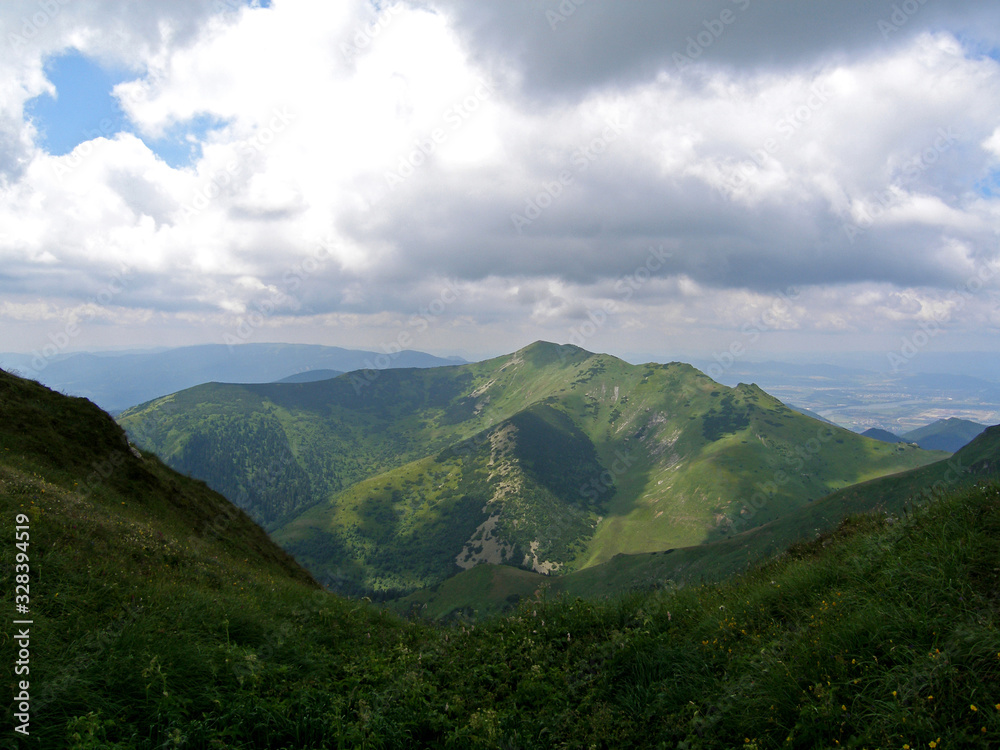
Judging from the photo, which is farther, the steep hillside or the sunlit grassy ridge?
the steep hillside

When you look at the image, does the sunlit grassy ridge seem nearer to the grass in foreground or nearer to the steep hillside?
the grass in foreground

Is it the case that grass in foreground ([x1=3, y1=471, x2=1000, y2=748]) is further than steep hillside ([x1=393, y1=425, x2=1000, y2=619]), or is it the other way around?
steep hillside ([x1=393, y1=425, x2=1000, y2=619])

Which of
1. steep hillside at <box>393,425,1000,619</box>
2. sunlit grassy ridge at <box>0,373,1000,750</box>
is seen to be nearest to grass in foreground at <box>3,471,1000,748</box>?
sunlit grassy ridge at <box>0,373,1000,750</box>

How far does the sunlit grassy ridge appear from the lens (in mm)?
5949

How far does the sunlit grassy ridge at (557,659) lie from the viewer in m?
5.95

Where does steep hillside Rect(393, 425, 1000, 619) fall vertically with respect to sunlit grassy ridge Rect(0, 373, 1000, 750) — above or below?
below

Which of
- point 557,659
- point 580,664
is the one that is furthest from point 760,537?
point 580,664

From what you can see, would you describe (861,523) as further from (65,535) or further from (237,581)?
(65,535)

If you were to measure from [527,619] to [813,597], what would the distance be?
7.18 meters

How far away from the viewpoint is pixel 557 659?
10461 millimetres

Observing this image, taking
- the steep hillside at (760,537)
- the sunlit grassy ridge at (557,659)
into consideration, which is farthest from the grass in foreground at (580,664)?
the steep hillside at (760,537)

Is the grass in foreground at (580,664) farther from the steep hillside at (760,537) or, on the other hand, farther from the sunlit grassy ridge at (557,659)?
the steep hillside at (760,537)

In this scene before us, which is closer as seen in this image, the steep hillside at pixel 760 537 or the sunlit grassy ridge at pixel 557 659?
the sunlit grassy ridge at pixel 557 659

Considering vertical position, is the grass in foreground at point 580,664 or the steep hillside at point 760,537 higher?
the grass in foreground at point 580,664
